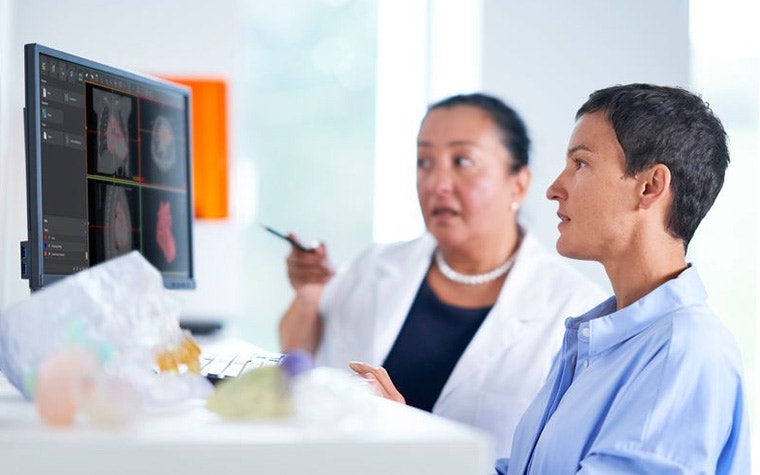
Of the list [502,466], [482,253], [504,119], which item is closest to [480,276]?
[482,253]

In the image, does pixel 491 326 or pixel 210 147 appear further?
pixel 210 147

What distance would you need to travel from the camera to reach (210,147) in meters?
3.86

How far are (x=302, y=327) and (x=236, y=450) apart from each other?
2.02 m

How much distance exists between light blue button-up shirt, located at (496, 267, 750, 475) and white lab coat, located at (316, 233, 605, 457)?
24.2 inches

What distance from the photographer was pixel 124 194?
1795mm

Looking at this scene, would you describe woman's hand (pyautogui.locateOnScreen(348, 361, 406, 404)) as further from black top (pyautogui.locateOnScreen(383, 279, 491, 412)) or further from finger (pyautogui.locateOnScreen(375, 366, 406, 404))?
black top (pyautogui.locateOnScreen(383, 279, 491, 412))

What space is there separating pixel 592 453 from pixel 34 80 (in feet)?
3.20

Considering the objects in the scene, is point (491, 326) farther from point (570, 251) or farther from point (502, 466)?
point (570, 251)

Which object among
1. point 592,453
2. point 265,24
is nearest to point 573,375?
point 592,453

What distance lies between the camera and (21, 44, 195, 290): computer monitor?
59.3 inches

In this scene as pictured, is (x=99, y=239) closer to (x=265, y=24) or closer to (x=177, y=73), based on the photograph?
(x=177, y=73)

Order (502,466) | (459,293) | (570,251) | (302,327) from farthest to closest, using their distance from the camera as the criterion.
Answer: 1. (302,327)
2. (459,293)
3. (502,466)
4. (570,251)

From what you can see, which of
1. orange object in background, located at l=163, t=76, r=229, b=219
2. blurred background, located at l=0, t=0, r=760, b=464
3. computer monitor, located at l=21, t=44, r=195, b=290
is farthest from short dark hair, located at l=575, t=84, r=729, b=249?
orange object in background, located at l=163, t=76, r=229, b=219

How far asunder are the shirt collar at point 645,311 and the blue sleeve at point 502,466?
14.5 inches
